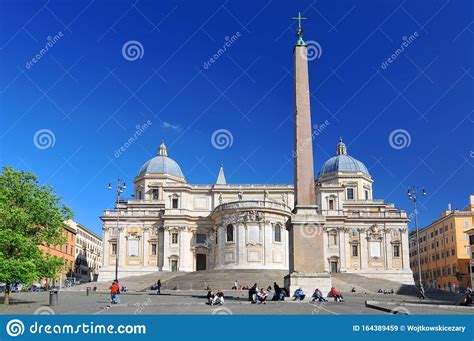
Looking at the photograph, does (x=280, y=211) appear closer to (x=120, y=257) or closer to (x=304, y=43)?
(x=120, y=257)

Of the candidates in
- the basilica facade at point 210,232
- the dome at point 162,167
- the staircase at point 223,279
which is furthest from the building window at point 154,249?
the staircase at point 223,279

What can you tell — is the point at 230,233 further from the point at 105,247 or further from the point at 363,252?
the point at 363,252

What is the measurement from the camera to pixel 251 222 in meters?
57.9

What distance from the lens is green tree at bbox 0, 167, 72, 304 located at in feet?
79.7

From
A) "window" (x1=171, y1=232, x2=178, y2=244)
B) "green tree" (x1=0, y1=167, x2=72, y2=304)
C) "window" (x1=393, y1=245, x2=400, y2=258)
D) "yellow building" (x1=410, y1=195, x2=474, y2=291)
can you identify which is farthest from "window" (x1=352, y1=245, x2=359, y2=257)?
"green tree" (x1=0, y1=167, x2=72, y2=304)

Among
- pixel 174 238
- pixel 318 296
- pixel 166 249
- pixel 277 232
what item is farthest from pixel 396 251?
pixel 318 296

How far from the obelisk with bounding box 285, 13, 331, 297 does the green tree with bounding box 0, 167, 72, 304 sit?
12.2 m

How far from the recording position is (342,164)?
75375 mm

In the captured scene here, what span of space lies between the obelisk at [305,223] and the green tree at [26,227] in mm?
12183

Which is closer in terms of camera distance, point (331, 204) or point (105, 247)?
point (105, 247)

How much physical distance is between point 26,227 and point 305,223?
1401cm

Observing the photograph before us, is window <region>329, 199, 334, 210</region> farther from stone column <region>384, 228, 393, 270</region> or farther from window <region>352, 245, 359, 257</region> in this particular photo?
stone column <region>384, 228, 393, 270</region>
